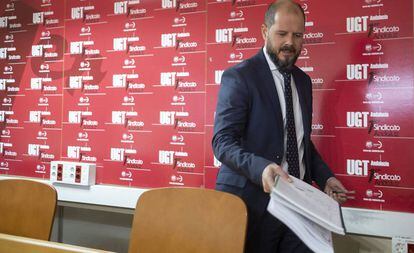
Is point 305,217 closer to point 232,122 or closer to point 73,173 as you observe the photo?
point 232,122

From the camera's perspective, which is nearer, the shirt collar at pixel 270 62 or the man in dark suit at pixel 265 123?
the man in dark suit at pixel 265 123

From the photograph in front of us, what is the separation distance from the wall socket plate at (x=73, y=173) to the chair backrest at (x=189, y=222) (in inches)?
49.7

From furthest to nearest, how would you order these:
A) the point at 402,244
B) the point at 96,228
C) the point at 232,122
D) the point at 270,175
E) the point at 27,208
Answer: the point at 96,228
the point at 402,244
the point at 27,208
the point at 232,122
the point at 270,175

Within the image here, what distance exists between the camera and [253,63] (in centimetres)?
158

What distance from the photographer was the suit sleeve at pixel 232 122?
1331mm

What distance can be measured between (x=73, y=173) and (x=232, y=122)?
5.22ft

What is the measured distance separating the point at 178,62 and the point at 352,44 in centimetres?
106

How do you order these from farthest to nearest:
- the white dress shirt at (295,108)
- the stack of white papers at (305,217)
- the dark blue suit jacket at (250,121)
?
the white dress shirt at (295,108)
the dark blue suit jacket at (250,121)
the stack of white papers at (305,217)

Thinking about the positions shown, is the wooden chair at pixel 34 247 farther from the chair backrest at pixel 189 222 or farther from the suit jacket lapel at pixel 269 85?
the suit jacket lapel at pixel 269 85

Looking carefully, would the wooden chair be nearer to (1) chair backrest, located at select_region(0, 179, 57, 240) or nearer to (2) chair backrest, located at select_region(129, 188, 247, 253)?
(2) chair backrest, located at select_region(129, 188, 247, 253)

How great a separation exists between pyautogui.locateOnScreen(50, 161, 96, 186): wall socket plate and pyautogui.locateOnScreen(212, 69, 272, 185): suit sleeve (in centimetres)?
141

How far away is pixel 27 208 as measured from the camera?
171cm

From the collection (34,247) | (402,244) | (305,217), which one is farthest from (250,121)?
(402,244)

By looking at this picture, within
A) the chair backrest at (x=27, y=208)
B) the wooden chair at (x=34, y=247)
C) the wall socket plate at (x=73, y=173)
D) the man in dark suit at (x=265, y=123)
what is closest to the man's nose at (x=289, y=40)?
the man in dark suit at (x=265, y=123)
